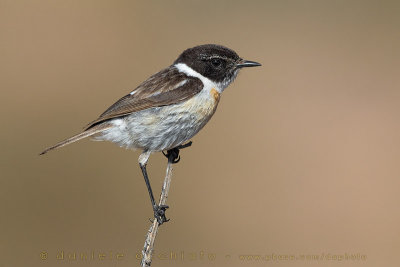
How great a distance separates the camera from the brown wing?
483cm

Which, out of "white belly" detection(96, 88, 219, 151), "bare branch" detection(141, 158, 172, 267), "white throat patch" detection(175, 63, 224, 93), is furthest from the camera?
"white throat patch" detection(175, 63, 224, 93)

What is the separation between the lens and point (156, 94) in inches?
192

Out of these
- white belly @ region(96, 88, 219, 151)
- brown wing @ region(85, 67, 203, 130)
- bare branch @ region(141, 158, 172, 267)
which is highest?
brown wing @ region(85, 67, 203, 130)

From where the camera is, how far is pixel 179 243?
766 centimetres

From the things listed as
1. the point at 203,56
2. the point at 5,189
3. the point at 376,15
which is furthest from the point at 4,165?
the point at 376,15

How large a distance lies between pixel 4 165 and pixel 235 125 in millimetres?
3651

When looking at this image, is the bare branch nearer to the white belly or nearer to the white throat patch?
the white belly

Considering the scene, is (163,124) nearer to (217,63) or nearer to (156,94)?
(156,94)

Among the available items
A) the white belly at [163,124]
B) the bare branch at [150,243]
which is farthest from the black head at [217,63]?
the bare branch at [150,243]

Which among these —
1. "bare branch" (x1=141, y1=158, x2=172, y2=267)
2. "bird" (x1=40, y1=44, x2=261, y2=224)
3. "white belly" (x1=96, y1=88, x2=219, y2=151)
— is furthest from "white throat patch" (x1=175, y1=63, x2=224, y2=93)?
"bare branch" (x1=141, y1=158, x2=172, y2=267)

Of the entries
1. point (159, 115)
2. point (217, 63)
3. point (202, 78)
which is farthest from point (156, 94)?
point (217, 63)

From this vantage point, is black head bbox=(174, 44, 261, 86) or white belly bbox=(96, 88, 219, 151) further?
black head bbox=(174, 44, 261, 86)

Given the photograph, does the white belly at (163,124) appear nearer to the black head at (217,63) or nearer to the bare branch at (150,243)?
the black head at (217,63)

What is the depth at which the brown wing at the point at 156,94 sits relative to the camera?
4832 mm
